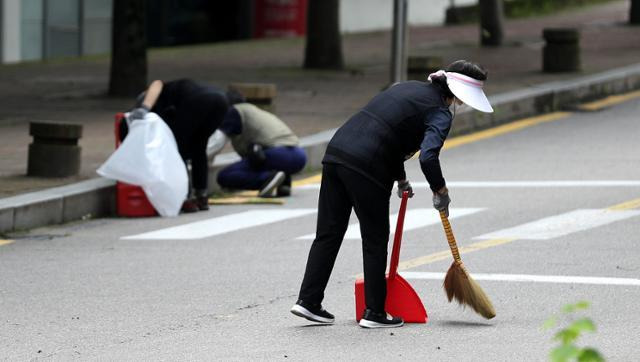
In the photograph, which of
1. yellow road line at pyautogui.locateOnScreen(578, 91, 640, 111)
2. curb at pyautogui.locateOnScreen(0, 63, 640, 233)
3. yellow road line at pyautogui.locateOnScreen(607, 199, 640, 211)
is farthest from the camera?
yellow road line at pyautogui.locateOnScreen(578, 91, 640, 111)

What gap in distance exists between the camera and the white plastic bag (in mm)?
12938

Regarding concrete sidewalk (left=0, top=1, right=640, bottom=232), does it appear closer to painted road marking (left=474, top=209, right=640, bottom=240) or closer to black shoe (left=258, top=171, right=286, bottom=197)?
black shoe (left=258, top=171, right=286, bottom=197)

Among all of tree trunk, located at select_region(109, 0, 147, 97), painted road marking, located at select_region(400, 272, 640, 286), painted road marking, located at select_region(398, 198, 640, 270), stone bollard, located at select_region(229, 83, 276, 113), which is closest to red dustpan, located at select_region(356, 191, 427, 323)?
painted road marking, located at select_region(400, 272, 640, 286)

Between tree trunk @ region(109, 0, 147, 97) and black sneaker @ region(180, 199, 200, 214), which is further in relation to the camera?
tree trunk @ region(109, 0, 147, 97)

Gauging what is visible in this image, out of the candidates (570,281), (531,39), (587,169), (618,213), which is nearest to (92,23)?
(531,39)

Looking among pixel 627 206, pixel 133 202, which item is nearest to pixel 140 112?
pixel 133 202

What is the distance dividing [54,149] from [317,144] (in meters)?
3.02

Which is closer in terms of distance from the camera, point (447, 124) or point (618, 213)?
point (447, 124)

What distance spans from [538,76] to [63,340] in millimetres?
14663

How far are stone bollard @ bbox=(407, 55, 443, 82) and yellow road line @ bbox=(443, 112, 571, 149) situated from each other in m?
1.24

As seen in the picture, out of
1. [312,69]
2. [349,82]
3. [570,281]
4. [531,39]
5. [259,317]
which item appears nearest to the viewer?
[259,317]

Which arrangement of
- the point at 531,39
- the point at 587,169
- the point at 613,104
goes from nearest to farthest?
the point at 587,169 < the point at 613,104 < the point at 531,39

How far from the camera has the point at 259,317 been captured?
28.4 ft

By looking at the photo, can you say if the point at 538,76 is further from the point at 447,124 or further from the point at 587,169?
the point at 447,124
